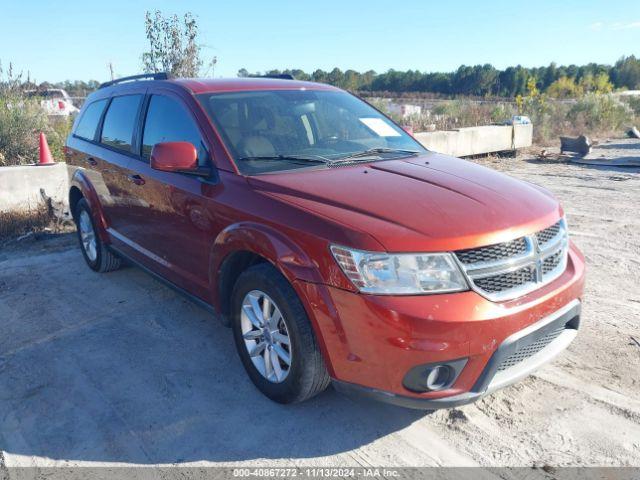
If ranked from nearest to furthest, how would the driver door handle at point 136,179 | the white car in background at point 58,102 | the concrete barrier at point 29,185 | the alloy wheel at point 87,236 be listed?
the driver door handle at point 136,179 < the alloy wheel at point 87,236 < the concrete barrier at point 29,185 < the white car in background at point 58,102

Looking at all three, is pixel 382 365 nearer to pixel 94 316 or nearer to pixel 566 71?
pixel 94 316

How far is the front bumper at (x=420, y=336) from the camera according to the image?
8.08ft

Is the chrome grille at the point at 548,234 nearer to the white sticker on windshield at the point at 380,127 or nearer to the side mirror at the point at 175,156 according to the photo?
the white sticker on windshield at the point at 380,127

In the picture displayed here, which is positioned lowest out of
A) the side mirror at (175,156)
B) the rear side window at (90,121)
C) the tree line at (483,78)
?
the side mirror at (175,156)

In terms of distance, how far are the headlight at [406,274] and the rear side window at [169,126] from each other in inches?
59.0

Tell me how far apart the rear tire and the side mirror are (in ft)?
7.22

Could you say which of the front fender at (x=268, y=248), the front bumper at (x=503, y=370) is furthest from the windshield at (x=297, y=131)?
the front bumper at (x=503, y=370)

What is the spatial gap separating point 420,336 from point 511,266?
0.62 metres

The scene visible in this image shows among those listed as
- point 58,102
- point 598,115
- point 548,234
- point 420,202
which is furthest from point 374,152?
point 598,115

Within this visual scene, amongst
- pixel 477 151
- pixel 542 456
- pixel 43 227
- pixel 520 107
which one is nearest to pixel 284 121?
pixel 542 456

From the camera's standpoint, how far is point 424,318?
96.3 inches

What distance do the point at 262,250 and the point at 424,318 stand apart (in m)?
0.99

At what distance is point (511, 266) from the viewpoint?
8.75ft

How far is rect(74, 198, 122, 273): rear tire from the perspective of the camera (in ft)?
17.6
